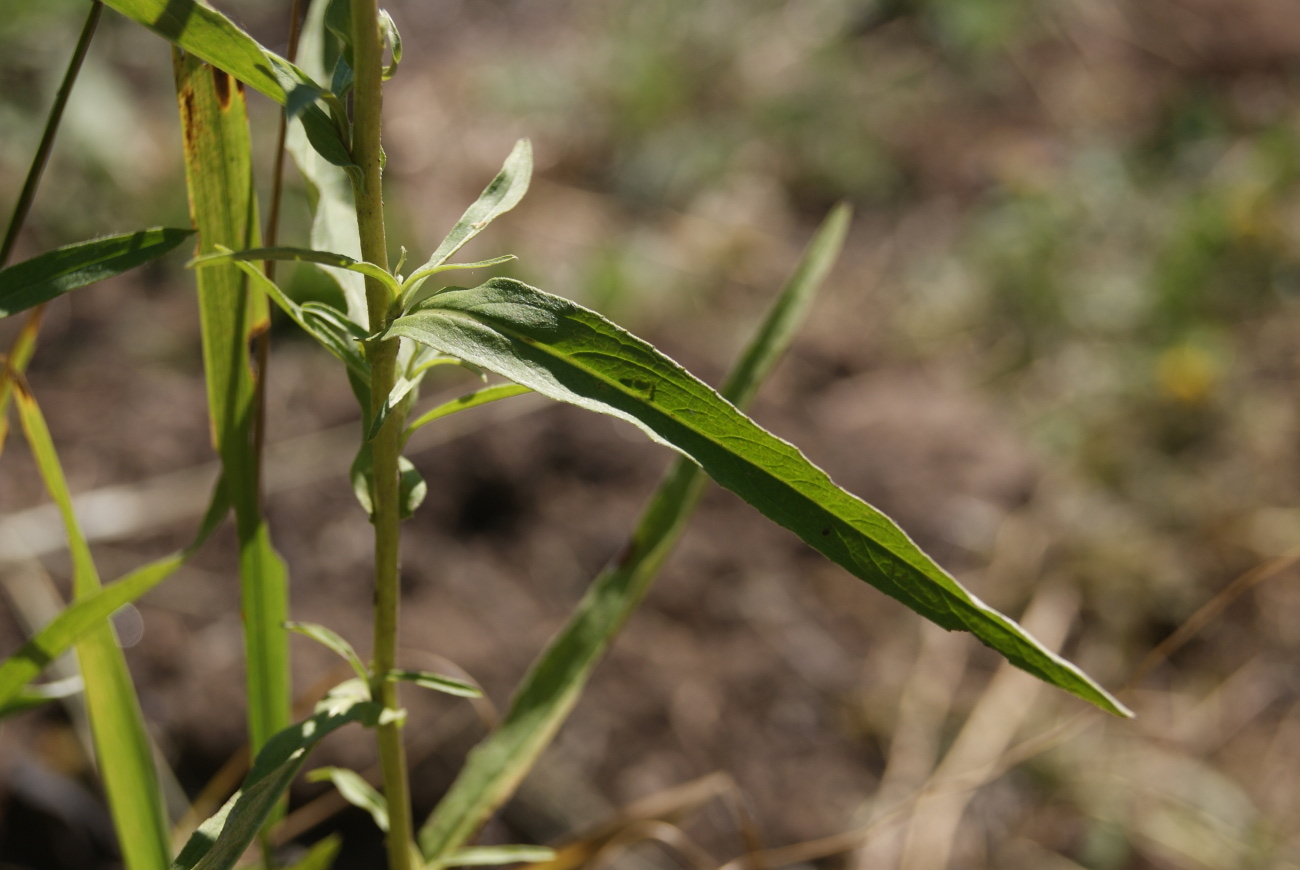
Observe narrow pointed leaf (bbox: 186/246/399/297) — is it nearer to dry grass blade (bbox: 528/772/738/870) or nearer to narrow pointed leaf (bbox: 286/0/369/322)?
narrow pointed leaf (bbox: 286/0/369/322)

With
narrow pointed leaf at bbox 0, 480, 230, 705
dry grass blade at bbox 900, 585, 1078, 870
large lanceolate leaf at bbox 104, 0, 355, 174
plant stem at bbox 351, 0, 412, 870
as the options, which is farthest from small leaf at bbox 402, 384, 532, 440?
dry grass blade at bbox 900, 585, 1078, 870

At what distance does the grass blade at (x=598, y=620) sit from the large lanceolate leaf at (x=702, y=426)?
0.29 metres

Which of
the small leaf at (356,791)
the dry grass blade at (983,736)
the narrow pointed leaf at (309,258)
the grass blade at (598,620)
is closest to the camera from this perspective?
the narrow pointed leaf at (309,258)

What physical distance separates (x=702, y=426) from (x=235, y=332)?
0.34 m

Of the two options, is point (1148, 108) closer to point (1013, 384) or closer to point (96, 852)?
point (1013, 384)

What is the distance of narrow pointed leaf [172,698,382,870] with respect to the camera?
1.45ft

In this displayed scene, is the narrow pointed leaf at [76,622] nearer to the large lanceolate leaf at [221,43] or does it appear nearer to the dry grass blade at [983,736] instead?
the large lanceolate leaf at [221,43]

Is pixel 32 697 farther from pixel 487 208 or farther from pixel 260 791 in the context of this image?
pixel 487 208

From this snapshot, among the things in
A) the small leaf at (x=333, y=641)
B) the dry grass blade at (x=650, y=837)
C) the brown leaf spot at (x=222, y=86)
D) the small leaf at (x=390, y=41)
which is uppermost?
the brown leaf spot at (x=222, y=86)

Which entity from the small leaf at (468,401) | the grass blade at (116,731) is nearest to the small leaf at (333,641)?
the small leaf at (468,401)

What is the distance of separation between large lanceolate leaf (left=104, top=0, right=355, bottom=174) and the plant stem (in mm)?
13

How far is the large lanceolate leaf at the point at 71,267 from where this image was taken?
438 mm

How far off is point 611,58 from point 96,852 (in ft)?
7.86

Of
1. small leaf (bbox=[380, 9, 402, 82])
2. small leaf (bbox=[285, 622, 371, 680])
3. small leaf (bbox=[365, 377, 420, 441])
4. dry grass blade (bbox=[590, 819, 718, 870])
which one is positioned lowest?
small leaf (bbox=[285, 622, 371, 680])
